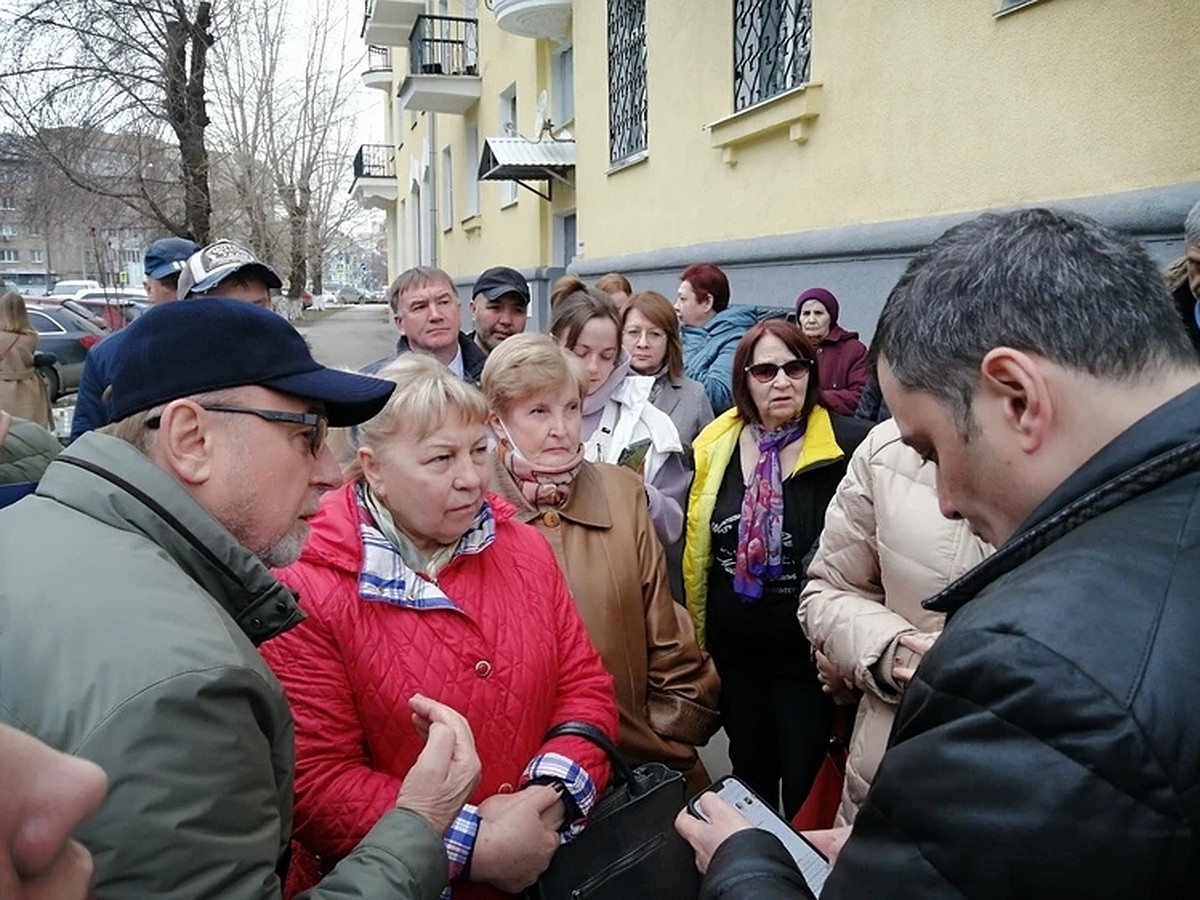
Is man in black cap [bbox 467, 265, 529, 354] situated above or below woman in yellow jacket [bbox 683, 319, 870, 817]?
above

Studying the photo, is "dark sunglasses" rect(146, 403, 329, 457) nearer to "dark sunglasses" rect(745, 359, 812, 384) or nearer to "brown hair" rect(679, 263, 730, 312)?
"dark sunglasses" rect(745, 359, 812, 384)

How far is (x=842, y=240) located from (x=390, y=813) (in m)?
5.28

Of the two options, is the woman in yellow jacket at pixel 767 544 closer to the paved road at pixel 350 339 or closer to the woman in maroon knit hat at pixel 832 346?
the woman in maroon knit hat at pixel 832 346

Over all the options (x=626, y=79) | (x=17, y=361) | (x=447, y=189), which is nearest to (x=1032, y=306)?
(x=17, y=361)

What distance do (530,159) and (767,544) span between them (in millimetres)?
10193

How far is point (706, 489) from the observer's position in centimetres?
324

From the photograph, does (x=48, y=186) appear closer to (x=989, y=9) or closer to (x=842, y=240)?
(x=842, y=240)

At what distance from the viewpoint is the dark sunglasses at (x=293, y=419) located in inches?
60.2

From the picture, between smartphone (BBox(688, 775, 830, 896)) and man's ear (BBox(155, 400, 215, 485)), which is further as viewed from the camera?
smartphone (BBox(688, 775, 830, 896))

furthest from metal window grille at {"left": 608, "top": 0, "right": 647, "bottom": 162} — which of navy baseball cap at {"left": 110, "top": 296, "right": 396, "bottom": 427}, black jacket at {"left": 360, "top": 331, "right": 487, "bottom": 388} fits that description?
navy baseball cap at {"left": 110, "top": 296, "right": 396, "bottom": 427}

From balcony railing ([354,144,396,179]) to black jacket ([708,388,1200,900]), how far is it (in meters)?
31.4

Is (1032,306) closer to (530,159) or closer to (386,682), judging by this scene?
(386,682)

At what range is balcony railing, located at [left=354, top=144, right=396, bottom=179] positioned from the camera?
1209 inches

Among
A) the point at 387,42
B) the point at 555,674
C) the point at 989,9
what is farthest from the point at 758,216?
the point at 387,42
